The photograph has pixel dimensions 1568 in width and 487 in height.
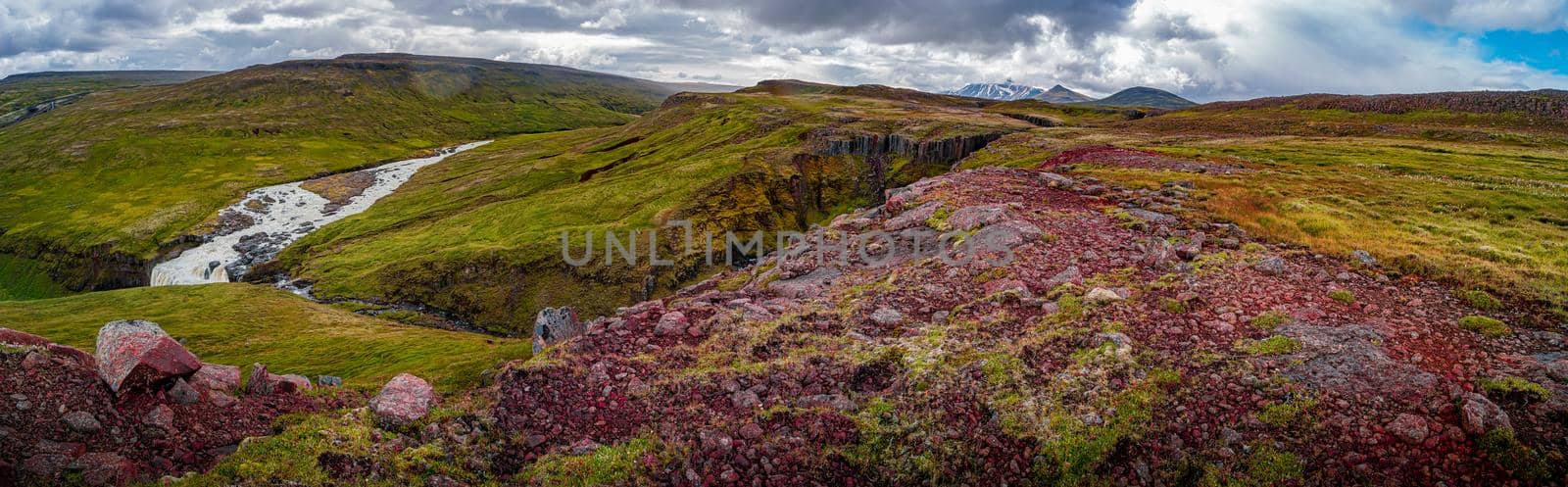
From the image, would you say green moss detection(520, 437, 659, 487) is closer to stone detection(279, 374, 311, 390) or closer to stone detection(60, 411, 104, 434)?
stone detection(279, 374, 311, 390)

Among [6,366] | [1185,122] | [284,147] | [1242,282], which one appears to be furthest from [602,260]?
[284,147]

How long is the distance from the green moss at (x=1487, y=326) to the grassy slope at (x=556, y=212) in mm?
59925

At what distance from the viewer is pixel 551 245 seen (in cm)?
7356

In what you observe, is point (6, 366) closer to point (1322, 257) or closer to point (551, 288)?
point (1322, 257)

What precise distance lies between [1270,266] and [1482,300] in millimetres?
5314

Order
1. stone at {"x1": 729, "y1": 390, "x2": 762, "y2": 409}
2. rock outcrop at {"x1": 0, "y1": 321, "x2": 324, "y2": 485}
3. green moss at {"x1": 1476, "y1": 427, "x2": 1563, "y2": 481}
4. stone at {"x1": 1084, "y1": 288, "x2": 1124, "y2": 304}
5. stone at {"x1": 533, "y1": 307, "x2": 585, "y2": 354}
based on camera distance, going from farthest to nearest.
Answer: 1. stone at {"x1": 533, "y1": 307, "x2": 585, "y2": 354}
2. stone at {"x1": 1084, "y1": 288, "x2": 1124, "y2": 304}
3. stone at {"x1": 729, "y1": 390, "x2": 762, "y2": 409}
4. rock outcrop at {"x1": 0, "y1": 321, "x2": 324, "y2": 485}
5. green moss at {"x1": 1476, "y1": 427, "x2": 1563, "y2": 481}

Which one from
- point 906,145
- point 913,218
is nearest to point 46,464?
point 913,218

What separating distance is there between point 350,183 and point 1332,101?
222719mm

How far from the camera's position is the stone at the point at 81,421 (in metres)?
13.1

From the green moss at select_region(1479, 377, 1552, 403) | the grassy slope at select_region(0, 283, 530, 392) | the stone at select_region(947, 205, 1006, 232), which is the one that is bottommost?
the grassy slope at select_region(0, 283, 530, 392)

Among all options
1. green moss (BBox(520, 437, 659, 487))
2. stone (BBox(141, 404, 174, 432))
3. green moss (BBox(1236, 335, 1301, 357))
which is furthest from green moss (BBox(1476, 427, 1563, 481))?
stone (BBox(141, 404, 174, 432))

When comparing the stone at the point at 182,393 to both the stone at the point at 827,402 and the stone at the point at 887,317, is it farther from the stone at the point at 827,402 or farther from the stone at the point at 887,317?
the stone at the point at 887,317

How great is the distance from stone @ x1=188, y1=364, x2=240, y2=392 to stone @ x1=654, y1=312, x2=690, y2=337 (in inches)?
473

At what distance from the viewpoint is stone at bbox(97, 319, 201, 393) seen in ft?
46.4
